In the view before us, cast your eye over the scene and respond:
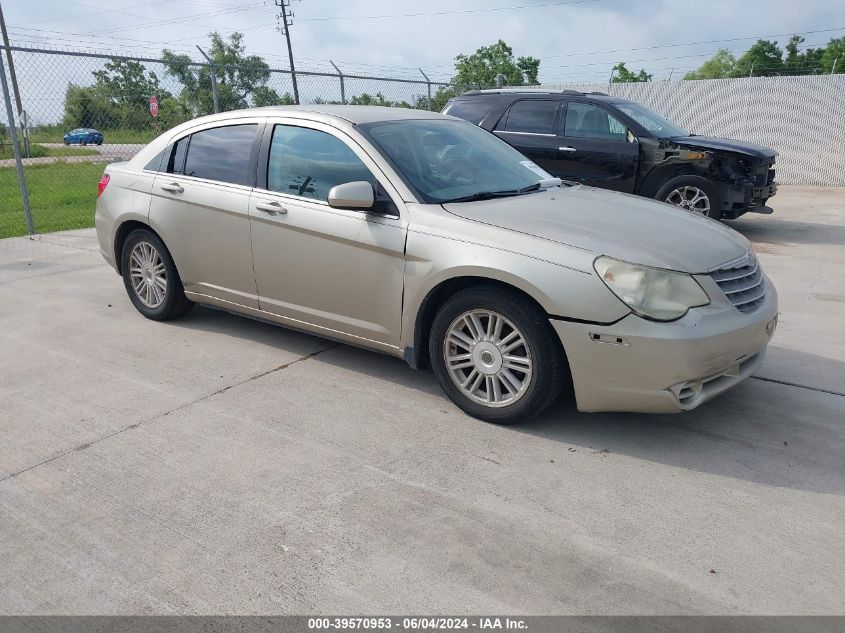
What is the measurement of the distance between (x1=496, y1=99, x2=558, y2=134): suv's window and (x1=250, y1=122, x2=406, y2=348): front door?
5781 mm

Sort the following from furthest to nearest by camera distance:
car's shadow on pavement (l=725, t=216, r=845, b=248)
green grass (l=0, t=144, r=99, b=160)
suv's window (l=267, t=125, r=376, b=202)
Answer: green grass (l=0, t=144, r=99, b=160), car's shadow on pavement (l=725, t=216, r=845, b=248), suv's window (l=267, t=125, r=376, b=202)

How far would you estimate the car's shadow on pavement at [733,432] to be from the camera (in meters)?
3.49

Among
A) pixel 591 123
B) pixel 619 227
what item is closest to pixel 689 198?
pixel 591 123

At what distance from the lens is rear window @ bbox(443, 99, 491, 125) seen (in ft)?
33.4

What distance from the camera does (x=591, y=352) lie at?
3531 millimetres

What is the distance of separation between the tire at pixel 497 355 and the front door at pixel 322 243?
370 mm

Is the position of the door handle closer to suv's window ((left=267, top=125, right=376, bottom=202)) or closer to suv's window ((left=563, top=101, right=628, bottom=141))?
suv's window ((left=267, top=125, right=376, bottom=202))

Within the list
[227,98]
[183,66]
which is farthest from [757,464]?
[227,98]

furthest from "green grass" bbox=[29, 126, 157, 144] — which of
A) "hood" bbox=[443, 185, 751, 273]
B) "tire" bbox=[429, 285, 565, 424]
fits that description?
"tire" bbox=[429, 285, 565, 424]

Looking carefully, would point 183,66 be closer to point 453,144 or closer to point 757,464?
point 453,144

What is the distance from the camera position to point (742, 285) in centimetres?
384

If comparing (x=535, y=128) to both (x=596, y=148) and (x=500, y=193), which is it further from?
(x=500, y=193)

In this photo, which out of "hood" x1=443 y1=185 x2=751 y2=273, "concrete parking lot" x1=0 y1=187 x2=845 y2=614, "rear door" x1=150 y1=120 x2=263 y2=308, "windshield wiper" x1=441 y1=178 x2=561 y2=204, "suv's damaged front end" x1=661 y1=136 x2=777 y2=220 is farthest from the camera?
"suv's damaged front end" x1=661 y1=136 x2=777 y2=220

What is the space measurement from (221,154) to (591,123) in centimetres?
597
